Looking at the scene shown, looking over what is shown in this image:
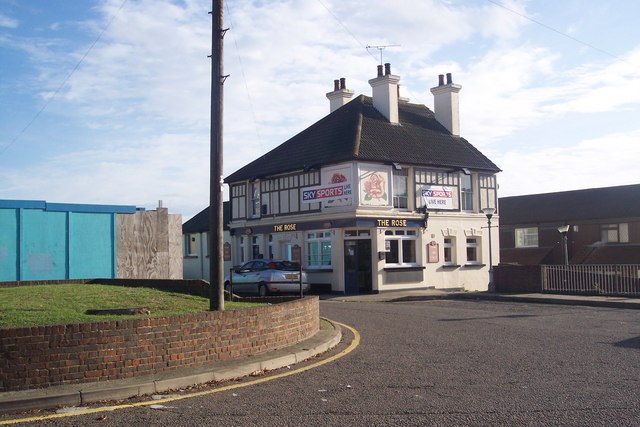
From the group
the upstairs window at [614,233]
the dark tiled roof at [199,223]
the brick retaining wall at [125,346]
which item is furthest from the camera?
the dark tiled roof at [199,223]

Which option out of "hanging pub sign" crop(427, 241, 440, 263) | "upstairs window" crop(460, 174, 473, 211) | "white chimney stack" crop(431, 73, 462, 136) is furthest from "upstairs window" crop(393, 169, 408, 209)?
"white chimney stack" crop(431, 73, 462, 136)

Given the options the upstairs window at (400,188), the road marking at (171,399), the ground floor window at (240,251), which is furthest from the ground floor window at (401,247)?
the road marking at (171,399)

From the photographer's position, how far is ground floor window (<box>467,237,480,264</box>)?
3312 centimetres

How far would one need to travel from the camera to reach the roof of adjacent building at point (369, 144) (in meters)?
29.8

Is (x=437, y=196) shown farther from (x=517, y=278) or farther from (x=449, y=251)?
(x=517, y=278)

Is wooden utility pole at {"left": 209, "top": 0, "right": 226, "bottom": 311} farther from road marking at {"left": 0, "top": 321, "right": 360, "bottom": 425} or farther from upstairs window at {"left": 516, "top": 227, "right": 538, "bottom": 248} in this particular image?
upstairs window at {"left": 516, "top": 227, "right": 538, "bottom": 248}

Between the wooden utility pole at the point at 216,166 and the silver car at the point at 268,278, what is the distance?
14875 millimetres

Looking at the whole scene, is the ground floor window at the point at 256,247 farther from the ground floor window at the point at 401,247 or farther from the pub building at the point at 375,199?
the ground floor window at the point at 401,247

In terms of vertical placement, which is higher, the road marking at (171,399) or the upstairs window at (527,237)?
the upstairs window at (527,237)

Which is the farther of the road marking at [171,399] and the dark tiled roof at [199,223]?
the dark tiled roof at [199,223]

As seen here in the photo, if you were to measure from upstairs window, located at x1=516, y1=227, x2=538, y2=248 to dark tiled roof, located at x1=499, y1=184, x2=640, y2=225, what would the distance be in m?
0.85

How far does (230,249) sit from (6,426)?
29507 millimetres

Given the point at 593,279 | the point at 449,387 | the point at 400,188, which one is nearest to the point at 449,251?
the point at 400,188

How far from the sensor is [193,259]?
147 feet
